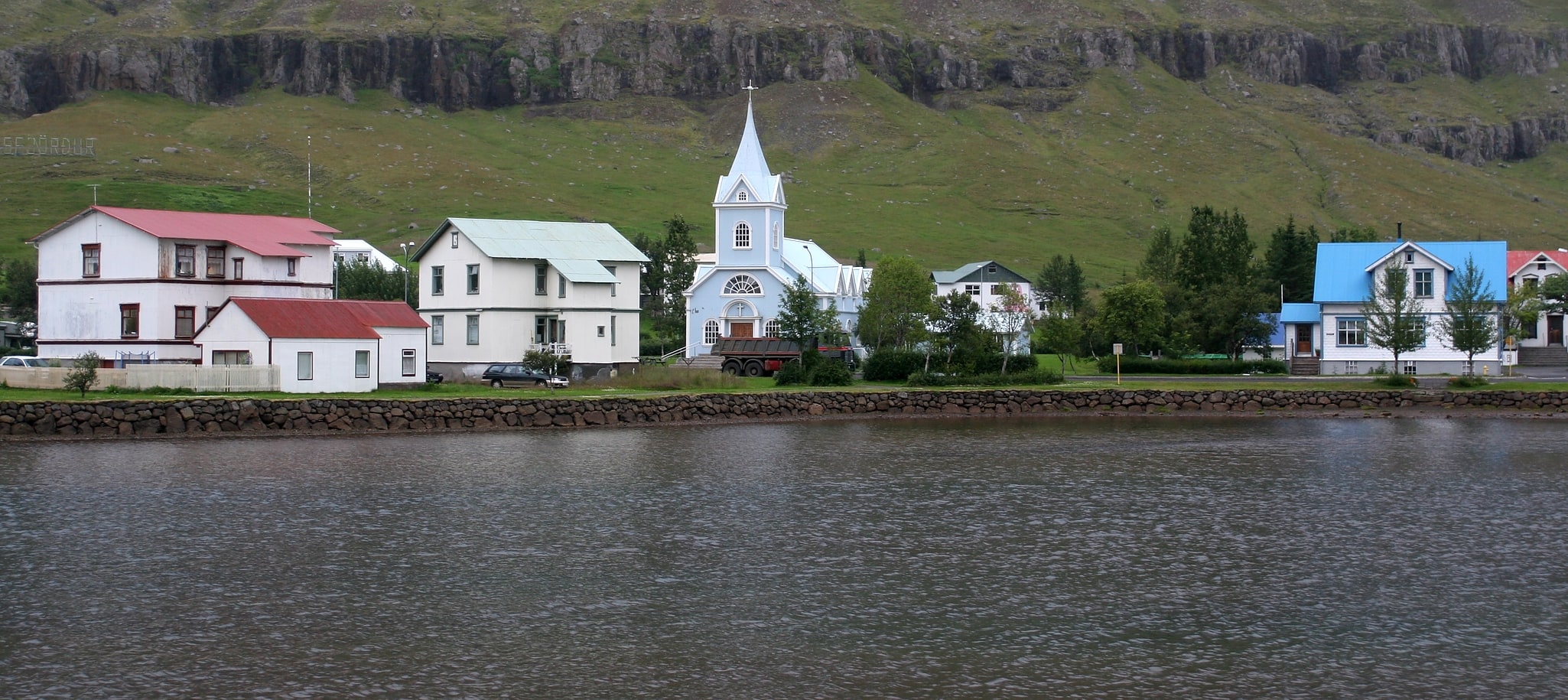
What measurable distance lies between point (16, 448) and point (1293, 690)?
38.9 m

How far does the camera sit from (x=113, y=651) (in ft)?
→ 58.4

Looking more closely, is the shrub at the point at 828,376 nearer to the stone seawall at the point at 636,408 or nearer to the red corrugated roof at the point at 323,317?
the stone seawall at the point at 636,408

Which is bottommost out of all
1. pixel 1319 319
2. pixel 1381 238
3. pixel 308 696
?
pixel 308 696

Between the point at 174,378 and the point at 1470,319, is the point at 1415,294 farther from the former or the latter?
the point at 174,378

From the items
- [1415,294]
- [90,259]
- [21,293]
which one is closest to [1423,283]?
[1415,294]

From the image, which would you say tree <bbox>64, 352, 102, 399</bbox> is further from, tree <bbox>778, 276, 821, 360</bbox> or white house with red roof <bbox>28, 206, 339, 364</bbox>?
tree <bbox>778, 276, 821, 360</bbox>

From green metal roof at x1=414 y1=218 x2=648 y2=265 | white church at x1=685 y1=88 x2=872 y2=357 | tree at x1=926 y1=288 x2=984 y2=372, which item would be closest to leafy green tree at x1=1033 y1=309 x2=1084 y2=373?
tree at x1=926 y1=288 x2=984 y2=372

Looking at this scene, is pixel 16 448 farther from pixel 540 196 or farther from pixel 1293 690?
pixel 540 196

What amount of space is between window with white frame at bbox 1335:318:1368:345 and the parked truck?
82.5ft

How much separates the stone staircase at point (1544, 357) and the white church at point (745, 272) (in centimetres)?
3758

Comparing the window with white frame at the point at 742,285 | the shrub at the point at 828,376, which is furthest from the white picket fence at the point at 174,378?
the window with white frame at the point at 742,285

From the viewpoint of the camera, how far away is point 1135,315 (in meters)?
75.2

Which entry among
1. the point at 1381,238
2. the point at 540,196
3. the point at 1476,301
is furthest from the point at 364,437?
the point at 1381,238

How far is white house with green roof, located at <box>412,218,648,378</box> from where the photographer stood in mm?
64938
